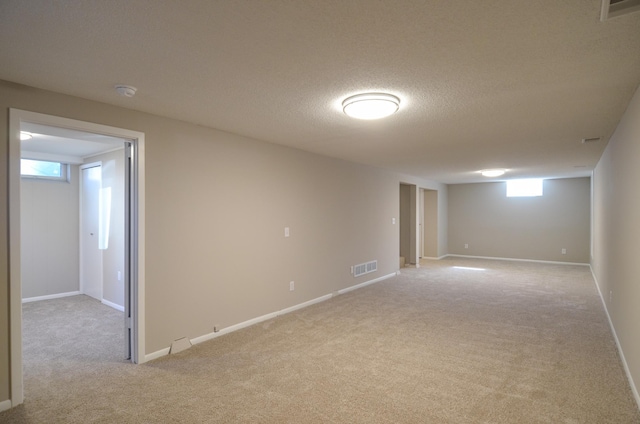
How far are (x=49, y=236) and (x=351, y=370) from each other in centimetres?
545

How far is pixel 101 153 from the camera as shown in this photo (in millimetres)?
5453

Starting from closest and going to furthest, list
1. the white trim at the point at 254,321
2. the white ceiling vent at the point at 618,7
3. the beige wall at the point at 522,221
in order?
the white ceiling vent at the point at 618,7 < the white trim at the point at 254,321 < the beige wall at the point at 522,221

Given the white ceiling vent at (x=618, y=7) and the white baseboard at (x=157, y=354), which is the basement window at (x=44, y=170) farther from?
the white ceiling vent at (x=618, y=7)

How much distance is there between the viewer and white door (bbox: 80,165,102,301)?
217 inches

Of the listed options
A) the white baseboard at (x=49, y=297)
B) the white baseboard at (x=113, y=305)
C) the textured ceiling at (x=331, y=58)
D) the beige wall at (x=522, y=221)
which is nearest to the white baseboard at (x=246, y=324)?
the white baseboard at (x=113, y=305)

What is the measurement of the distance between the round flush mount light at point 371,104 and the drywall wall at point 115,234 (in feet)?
12.3

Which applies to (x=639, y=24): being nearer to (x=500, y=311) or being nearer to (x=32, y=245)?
(x=500, y=311)

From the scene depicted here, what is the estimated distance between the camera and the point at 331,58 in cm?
208


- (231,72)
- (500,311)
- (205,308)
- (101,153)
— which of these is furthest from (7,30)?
(500,311)

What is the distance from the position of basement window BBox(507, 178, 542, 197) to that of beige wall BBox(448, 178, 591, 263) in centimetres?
12

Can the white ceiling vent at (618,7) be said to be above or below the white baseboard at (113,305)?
above

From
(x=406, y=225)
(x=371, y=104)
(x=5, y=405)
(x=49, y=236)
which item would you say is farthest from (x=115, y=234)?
(x=406, y=225)

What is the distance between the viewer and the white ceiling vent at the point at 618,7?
1.52 meters

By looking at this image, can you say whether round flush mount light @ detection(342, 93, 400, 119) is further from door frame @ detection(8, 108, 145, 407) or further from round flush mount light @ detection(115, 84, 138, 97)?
door frame @ detection(8, 108, 145, 407)
